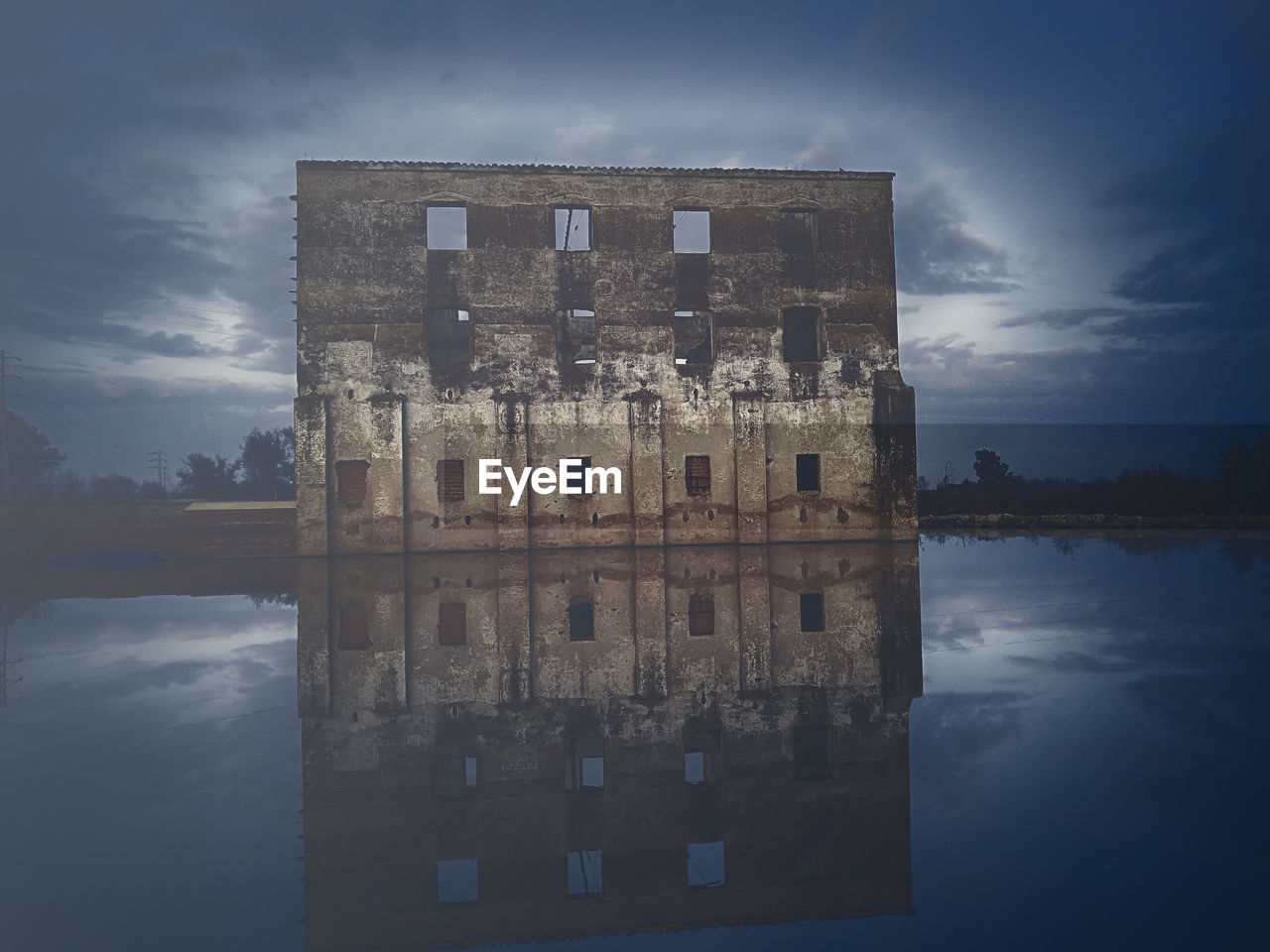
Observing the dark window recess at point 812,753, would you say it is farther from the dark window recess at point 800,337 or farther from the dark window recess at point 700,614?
the dark window recess at point 800,337

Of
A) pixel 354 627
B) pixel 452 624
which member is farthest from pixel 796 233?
pixel 354 627

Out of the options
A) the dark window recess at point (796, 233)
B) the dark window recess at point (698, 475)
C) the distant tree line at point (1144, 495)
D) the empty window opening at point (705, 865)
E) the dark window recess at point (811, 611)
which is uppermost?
the dark window recess at point (796, 233)

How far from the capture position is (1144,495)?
22.3 m

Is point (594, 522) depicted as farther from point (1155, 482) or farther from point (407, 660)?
point (1155, 482)

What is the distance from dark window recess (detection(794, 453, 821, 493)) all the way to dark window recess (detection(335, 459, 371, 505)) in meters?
10.2

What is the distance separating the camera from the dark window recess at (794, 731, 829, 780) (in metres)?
4.08

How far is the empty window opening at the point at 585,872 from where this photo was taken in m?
2.94

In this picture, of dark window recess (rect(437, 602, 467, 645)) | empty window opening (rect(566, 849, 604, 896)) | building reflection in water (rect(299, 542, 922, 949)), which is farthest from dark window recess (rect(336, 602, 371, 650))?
empty window opening (rect(566, 849, 604, 896))

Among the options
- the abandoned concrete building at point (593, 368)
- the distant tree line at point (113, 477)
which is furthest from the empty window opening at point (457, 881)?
the distant tree line at point (113, 477)

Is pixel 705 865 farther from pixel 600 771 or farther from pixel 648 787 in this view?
pixel 600 771

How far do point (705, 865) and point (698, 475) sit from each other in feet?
48.8

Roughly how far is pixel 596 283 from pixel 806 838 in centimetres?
1565

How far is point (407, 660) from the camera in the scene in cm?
729

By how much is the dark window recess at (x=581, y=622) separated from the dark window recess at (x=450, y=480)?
7.50 meters
